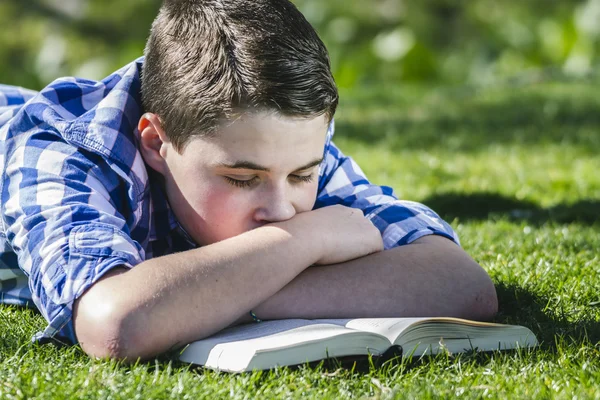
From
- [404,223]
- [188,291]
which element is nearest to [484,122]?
[404,223]

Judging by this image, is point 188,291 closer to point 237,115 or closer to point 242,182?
point 242,182

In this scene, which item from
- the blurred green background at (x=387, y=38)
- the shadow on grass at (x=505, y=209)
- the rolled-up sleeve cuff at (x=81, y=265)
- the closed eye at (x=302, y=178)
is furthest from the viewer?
the blurred green background at (x=387, y=38)

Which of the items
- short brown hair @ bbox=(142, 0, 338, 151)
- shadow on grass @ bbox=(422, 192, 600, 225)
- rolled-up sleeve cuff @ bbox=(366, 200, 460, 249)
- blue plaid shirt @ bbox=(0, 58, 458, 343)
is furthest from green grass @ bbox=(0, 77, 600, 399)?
short brown hair @ bbox=(142, 0, 338, 151)

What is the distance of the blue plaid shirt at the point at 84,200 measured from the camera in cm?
265

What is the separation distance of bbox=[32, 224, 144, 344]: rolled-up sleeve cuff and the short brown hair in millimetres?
527

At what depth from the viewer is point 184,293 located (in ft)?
8.39

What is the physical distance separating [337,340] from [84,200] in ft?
3.29

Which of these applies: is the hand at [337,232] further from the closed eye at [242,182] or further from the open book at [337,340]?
the open book at [337,340]

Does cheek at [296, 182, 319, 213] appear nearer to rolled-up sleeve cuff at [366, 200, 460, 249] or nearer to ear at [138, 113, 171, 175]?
rolled-up sleeve cuff at [366, 200, 460, 249]

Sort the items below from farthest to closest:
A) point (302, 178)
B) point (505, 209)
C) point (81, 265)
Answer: point (505, 209)
point (302, 178)
point (81, 265)

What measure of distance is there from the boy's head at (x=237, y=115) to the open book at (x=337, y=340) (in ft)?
1.51

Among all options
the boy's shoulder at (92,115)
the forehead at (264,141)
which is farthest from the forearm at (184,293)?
the boy's shoulder at (92,115)

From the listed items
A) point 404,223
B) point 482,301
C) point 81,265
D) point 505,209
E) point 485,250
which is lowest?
point 505,209

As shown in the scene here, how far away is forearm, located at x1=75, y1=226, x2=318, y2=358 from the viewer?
8.19 feet
